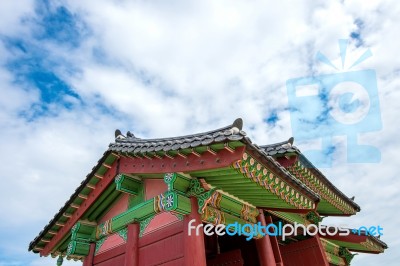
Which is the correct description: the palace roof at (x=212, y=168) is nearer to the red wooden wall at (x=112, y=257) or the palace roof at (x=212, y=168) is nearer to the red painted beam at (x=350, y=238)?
the red wooden wall at (x=112, y=257)

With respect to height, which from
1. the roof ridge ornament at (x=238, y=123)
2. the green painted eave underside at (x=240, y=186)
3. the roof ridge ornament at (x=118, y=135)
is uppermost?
the roof ridge ornament at (x=118, y=135)

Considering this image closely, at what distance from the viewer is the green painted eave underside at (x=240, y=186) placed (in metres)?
5.24

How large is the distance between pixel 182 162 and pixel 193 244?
4.58ft

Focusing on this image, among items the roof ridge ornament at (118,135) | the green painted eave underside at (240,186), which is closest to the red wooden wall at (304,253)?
the green painted eave underside at (240,186)

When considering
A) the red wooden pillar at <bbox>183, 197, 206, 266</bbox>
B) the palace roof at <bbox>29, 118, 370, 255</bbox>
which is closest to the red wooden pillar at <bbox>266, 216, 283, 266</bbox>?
the palace roof at <bbox>29, 118, 370, 255</bbox>

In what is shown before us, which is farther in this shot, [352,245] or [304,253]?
[352,245]

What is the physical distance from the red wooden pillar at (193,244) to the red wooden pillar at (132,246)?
145cm

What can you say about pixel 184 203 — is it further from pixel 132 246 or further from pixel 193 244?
pixel 132 246

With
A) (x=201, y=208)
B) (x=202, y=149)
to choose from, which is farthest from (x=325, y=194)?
(x=202, y=149)

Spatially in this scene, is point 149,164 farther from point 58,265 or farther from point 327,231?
point 327,231

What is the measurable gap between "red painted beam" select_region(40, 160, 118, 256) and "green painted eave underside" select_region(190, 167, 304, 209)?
238 centimetres

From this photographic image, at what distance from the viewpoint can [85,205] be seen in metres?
7.38

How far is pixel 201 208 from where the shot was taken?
5434 mm

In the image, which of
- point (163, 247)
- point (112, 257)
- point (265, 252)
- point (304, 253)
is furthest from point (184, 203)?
point (304, 253)
